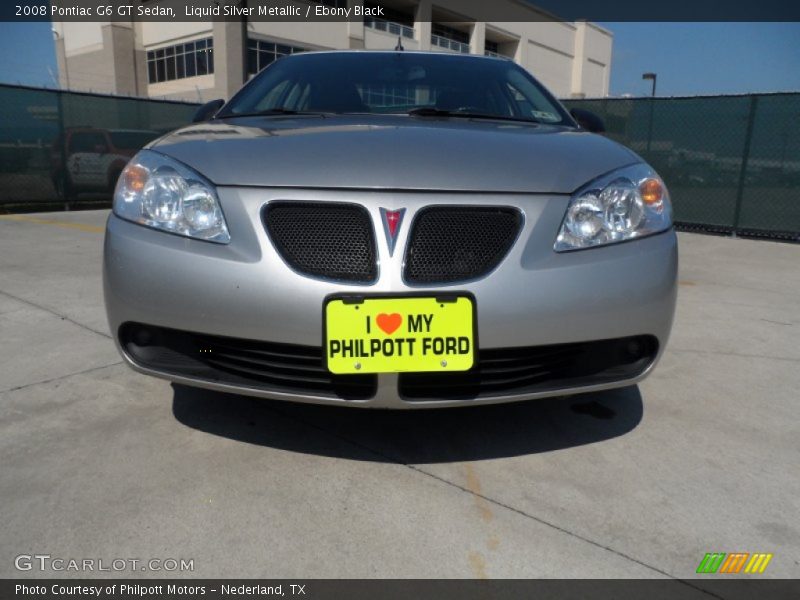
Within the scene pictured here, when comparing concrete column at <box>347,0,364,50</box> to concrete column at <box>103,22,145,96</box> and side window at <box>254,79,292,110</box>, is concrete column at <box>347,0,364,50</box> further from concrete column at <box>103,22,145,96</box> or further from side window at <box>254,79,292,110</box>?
side window at <box>254,79,292,110</box>

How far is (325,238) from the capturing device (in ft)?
5.35

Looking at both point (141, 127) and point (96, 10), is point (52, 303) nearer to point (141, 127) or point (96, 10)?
point (141, 127)

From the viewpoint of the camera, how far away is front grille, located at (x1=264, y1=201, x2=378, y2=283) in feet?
5.29

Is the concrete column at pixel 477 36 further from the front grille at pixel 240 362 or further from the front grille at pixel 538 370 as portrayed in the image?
the front grille at pixel 240 362

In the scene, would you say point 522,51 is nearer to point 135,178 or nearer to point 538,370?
point 135,178

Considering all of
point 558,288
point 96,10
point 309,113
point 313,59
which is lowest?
point 558,288

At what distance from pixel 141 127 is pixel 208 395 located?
9.44m

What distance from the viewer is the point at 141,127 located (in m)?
10.4

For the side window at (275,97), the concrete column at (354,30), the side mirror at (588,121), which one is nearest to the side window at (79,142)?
the side window at (275,97)

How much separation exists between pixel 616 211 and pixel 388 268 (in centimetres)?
75

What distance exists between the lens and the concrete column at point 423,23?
37531 millimetres

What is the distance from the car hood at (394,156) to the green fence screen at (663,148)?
668 centimetres

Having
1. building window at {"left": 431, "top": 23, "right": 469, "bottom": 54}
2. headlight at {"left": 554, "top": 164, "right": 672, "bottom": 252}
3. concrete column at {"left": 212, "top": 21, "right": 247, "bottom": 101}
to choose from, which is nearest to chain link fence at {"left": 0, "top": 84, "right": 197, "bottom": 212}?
headlight at {"left": 554, "top": 164, "right": 672, "bottom": 252}

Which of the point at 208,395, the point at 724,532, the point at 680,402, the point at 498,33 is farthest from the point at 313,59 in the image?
the point at 498,33
